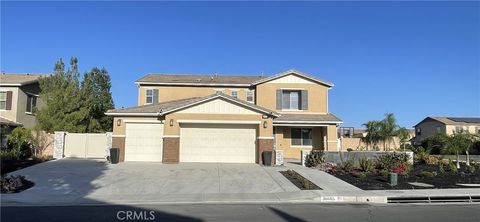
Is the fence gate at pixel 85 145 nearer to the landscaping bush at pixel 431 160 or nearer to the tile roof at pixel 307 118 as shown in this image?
the tile roof at pixel 307 118

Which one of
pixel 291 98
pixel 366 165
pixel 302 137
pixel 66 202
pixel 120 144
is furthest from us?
pixel 291 98

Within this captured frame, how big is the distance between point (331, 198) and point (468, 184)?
736 centimetres

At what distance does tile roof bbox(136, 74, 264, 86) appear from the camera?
108ft

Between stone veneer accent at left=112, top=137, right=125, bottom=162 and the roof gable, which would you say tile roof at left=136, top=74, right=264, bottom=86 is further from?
stone veneer accent at left=112, top=137, right=125, bottom=162

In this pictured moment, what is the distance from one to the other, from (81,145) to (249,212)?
64.8 ft

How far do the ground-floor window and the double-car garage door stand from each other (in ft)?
22.5

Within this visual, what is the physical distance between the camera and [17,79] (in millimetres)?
34500

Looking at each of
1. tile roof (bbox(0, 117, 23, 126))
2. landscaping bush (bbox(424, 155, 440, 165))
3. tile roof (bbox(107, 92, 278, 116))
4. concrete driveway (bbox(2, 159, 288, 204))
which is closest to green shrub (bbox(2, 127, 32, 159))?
concrete driveway (bbox(2, 159, 288, 204))

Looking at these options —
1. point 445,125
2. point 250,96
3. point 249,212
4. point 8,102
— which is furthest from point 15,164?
point 445,125

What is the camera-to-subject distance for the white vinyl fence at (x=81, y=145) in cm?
2786

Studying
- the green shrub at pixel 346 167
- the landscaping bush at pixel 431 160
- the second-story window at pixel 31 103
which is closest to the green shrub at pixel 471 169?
the landscaping bush at pixel 431 160

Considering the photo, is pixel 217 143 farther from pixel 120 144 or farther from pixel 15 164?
pixel 15 164

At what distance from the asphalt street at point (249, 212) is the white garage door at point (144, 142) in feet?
41.2

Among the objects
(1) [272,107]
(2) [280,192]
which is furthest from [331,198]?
(1) [272,107]
